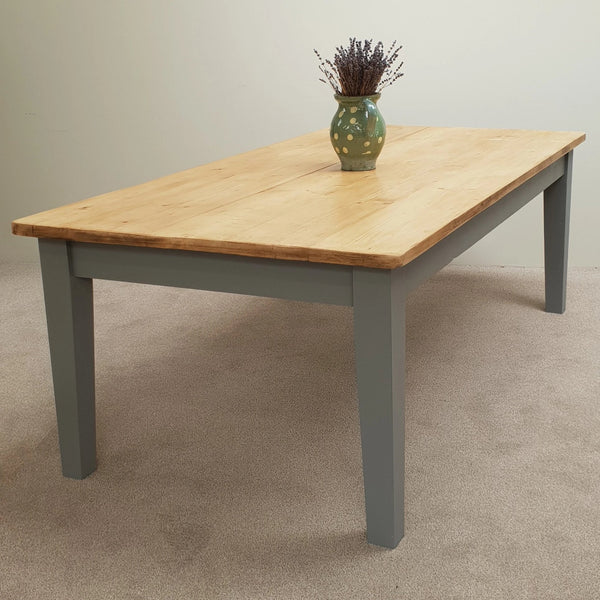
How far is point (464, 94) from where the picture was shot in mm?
3525

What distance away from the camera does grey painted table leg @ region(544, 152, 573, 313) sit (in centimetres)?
300

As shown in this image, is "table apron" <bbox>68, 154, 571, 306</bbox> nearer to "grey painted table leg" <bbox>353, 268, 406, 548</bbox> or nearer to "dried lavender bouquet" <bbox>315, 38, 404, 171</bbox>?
"grey painted table leg" <bbox>353, 268, 406, 548</bbox>

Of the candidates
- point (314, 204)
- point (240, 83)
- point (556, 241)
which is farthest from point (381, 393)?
point (240, 83)

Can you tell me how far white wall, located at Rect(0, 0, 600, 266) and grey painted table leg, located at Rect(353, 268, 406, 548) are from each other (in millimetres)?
2053

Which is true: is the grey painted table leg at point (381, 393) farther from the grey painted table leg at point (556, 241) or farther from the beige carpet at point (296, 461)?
the grey painted table leg at point (556, 241)

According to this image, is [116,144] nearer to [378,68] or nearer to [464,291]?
[464,291]

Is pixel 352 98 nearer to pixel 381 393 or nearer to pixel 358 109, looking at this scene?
pixel 358 109

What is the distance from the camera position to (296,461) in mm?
2139

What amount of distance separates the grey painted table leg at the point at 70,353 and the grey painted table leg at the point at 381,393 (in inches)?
25.5

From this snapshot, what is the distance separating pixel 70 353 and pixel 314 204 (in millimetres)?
628

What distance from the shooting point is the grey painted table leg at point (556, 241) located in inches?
118

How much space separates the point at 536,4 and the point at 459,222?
1862 mm

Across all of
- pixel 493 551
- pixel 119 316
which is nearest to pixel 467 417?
pixel 493 551

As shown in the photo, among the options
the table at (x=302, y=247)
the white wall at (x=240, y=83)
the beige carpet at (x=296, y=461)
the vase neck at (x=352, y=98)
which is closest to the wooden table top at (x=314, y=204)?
the table at (x=302, y=247)
